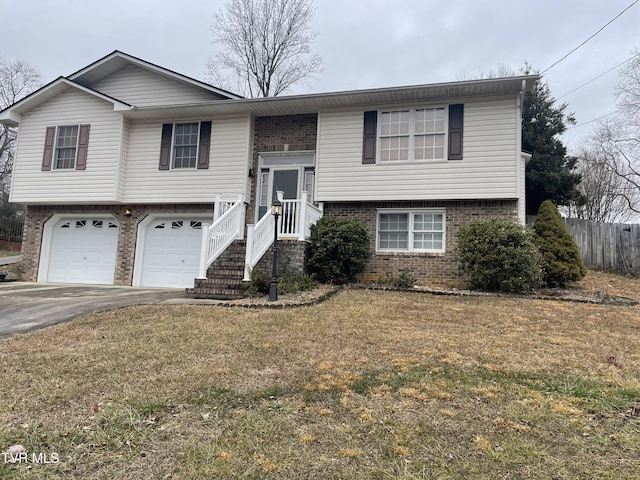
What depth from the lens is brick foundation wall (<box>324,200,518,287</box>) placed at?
1054 cm

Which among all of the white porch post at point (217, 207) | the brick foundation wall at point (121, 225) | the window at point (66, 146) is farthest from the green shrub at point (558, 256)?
the window at point (66, 146)

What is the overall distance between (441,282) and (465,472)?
28.3 ft

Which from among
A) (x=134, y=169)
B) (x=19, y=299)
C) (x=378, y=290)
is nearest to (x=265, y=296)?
(x=378, y=290)

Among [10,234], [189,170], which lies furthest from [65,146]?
[10,234]

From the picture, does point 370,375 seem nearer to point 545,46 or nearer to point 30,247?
point 30,247

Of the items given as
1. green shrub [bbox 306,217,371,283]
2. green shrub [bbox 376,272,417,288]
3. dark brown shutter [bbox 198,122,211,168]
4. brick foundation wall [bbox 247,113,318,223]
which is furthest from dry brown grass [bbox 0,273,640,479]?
dark brown shutter [bbox 198,122,211,168]

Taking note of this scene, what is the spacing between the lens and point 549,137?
17734mm

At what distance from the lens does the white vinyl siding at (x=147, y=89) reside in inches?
529

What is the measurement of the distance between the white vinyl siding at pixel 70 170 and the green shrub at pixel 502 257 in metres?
10.8

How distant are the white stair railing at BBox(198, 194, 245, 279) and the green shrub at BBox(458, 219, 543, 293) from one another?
5.88 metres

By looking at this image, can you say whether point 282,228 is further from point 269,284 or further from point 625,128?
point 625,128

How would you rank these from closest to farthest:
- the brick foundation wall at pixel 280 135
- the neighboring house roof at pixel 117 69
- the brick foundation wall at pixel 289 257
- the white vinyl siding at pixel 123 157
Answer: the brick foundation wall at pixel 289 257, the brick foundation wall at pixel 280 135, the white vinyl siding at pixel 123 157, the neighboring house roof at pixel 117 69

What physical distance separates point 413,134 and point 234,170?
538 centimetres

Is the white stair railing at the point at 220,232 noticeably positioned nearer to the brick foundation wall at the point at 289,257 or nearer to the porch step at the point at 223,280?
the porch step at the point at 223,280
